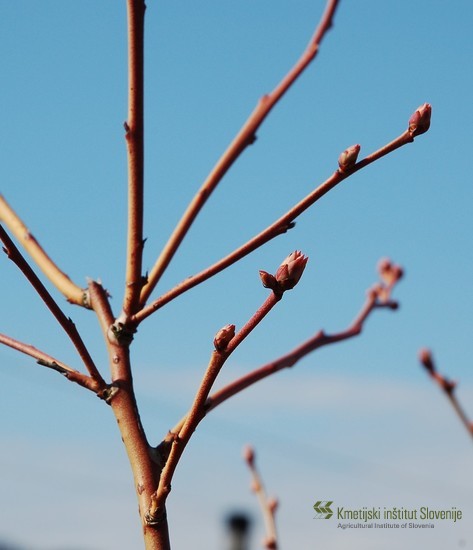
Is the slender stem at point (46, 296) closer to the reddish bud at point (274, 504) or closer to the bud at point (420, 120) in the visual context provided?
the bud at point (420, 120)

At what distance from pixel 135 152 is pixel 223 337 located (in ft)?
0.81

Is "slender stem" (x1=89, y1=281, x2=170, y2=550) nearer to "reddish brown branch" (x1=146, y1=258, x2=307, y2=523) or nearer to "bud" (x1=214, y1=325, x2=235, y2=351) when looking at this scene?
"reddish brown branch" (x1=146, y1=258, x2=307, y2=523)

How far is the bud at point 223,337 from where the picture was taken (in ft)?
2.80

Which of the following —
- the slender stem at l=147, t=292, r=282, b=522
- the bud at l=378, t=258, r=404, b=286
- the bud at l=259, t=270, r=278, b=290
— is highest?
the bud at l=378, t=258, r=404, b=286

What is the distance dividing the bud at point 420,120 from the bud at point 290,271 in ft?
0.72

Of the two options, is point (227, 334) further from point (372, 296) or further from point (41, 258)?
point (372, 296)

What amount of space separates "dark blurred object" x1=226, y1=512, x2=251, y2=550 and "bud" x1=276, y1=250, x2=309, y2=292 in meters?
0.52

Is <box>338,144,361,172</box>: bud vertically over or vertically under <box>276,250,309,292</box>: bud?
over

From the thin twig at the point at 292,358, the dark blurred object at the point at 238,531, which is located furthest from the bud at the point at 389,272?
the dark blurred object at the point at 238,531

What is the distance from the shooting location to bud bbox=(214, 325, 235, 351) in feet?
2.80

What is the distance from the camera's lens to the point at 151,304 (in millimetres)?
980

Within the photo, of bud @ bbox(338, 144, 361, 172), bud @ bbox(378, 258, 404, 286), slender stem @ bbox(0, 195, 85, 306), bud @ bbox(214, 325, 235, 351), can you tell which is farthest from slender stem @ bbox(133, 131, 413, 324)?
bud @ bbox(378, 258, 404, 286)

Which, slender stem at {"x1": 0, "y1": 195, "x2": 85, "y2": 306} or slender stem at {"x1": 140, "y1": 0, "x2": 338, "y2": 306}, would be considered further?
slender stem at {"x1": 0, "y1": 195, "x2": 85, "y2": 306}

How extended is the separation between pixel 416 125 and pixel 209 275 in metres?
0.31
